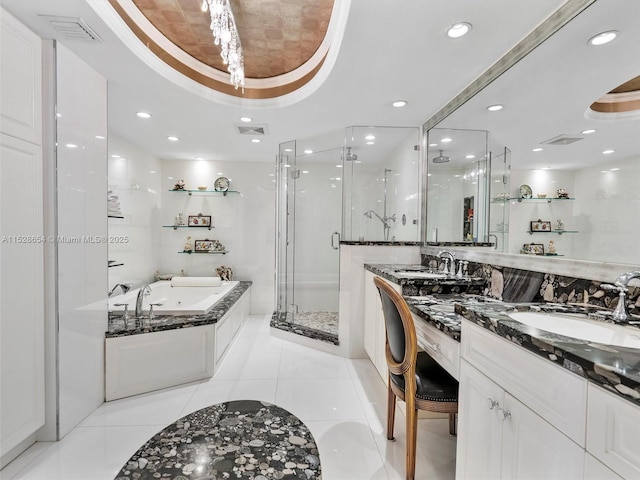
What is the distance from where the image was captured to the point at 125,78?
6.91 feet

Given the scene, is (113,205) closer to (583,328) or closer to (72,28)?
(72,28)

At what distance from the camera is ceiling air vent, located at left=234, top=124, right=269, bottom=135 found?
3.01m

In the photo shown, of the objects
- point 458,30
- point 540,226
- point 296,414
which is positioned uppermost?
point 458,30

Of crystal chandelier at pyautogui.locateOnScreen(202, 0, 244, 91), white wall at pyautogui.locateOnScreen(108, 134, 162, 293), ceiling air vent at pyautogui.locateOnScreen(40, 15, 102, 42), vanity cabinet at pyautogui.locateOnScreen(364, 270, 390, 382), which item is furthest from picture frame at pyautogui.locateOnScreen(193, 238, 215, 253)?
ceiling air vent at pyautogui.locateOnScreen(40, 15, 102, 42)

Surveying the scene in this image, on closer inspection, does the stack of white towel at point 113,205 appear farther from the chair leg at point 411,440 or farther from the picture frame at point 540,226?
the picture frame at point 540,226

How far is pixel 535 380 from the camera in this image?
0.82 m

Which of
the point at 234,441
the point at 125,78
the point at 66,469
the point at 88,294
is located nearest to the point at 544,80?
the point at 234,441

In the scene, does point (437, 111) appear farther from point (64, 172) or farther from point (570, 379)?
point (64, 172)

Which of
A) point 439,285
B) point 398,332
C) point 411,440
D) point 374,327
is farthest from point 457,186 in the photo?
point 411,440

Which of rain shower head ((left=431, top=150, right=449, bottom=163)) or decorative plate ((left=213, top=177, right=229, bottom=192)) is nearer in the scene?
rain shower head ((left=431, top=150, right=449, bottom=163))

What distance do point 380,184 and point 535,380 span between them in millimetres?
2777

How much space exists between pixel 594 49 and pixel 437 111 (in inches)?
53.0

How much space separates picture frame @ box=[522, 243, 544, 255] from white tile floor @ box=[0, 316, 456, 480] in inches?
46.7

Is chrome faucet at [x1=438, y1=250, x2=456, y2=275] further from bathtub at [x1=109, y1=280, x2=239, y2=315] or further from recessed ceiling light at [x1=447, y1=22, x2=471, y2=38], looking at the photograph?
bathtub at [x1=109, y1=280, x2=239, y2=315]
